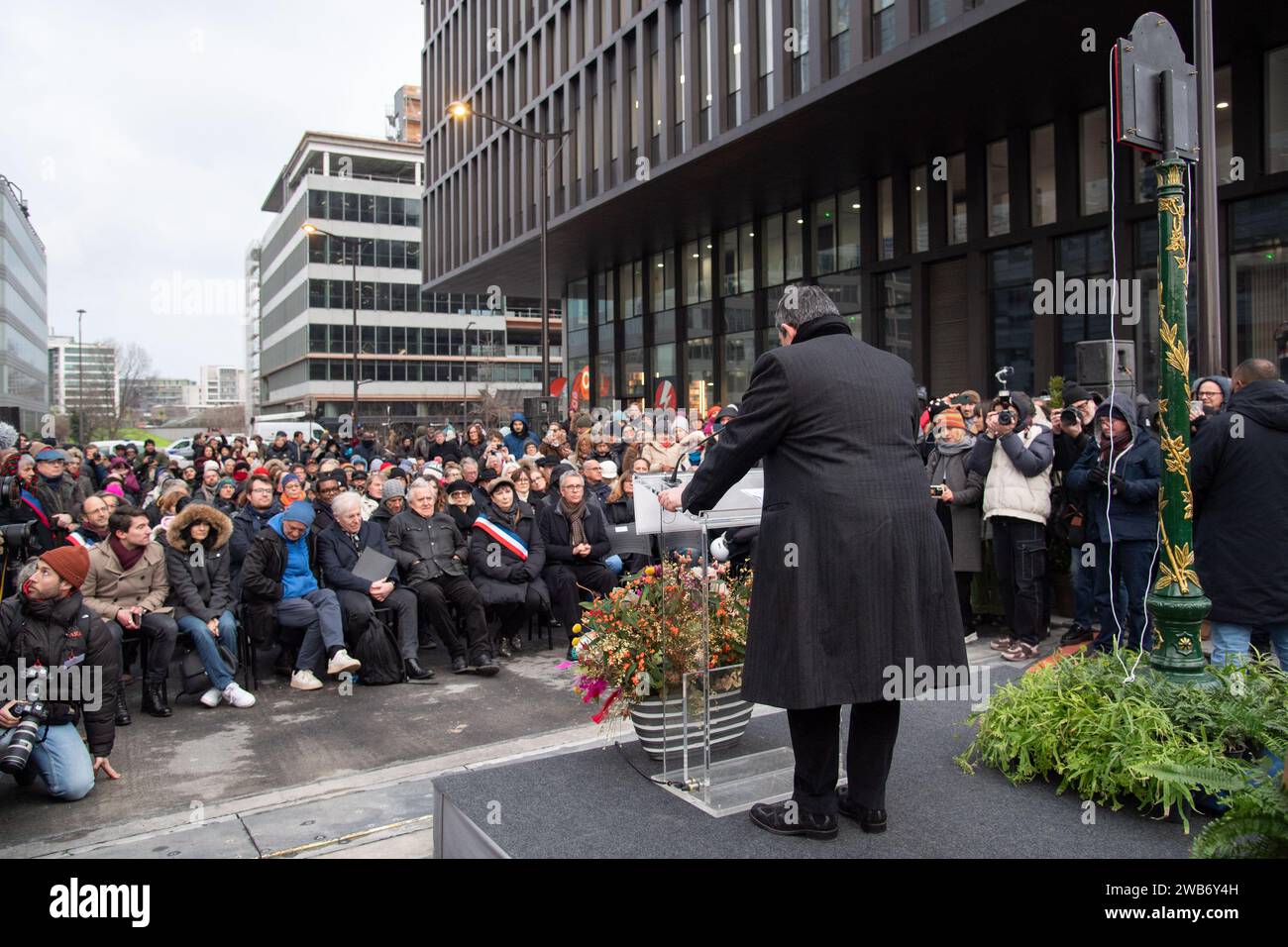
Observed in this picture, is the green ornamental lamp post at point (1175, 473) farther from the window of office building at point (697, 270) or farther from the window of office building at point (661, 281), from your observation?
the window of office building at point (661, 281)

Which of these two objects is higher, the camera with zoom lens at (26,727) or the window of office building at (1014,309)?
the window of office building at (1014,309)

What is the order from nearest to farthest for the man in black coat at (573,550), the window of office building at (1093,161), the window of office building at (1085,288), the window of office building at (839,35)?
the man in black coat at (573,550) < the window of office building at (1085,288) < the window of office building at (1093,161) < the window of office building at (839,35)

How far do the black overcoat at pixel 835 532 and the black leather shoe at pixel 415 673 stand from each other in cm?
534

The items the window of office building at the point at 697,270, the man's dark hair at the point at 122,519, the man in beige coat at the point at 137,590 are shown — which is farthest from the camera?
the window of office building at the point at 697,270

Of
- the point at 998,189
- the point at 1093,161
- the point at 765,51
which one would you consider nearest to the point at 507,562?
the point at 1093,161

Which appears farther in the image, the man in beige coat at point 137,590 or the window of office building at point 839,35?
the window of office building at point 839,35

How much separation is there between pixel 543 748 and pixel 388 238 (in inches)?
3115

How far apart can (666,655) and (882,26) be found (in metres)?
19.2

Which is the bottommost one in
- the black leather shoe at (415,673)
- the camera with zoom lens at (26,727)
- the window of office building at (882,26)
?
the black leather shoe at (415,673)

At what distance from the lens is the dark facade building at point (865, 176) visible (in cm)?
1753


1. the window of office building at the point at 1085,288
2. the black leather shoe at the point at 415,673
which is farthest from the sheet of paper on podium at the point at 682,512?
the window of office building at the point at 1085,288

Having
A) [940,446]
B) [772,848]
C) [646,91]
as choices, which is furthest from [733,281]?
[772,848]

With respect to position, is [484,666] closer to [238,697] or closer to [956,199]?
[238,697]

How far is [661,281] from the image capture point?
36.0m
